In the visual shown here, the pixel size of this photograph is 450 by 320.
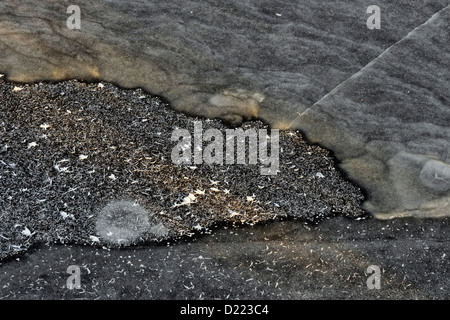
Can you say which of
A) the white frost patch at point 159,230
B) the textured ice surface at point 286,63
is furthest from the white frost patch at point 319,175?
the white frost patch at point 159,230

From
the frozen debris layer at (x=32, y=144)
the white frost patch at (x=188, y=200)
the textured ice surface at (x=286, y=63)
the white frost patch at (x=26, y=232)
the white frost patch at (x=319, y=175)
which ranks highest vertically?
the textured ice surface at (x=286, y=63)

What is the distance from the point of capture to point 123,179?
295 cm


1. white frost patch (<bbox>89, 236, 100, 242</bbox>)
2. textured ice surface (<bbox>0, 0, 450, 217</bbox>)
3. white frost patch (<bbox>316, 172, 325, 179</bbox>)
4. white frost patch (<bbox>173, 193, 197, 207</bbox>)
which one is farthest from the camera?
textured ice surface (<bbox>0, 0, 450, 217</bbox>)

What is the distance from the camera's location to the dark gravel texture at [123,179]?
2771 millimetres

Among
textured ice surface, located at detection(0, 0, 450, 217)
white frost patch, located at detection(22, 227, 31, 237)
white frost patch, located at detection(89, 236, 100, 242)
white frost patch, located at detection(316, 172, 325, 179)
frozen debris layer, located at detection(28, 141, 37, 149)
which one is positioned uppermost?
textured ice surface, located at detection(0, 0, 450, 217)

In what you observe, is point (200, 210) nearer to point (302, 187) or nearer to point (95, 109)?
point (302, 187)

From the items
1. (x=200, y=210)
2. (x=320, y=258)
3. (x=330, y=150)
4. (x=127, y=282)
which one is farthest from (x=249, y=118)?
(x=127, y=282)

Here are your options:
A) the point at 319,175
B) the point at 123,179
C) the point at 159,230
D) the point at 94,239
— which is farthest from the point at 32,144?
the point at 319,175

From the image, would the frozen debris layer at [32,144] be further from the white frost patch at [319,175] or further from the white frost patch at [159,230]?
the white frost patch at [319,175]

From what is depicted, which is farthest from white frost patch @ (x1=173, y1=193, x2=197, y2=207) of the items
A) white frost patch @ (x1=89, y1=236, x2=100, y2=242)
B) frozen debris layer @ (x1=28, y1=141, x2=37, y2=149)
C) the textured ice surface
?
frozen debris layer @ (x1=28, y1=141, x2=37, y2=149)

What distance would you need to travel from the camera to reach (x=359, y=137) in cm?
323

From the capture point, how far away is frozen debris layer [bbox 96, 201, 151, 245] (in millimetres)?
2727

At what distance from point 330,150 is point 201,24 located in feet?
4.13

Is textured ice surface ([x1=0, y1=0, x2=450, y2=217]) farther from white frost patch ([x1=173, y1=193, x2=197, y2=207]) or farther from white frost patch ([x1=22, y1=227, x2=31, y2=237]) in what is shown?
white frost patch ([x1=22, y1=227, x2=31, y2=237])
